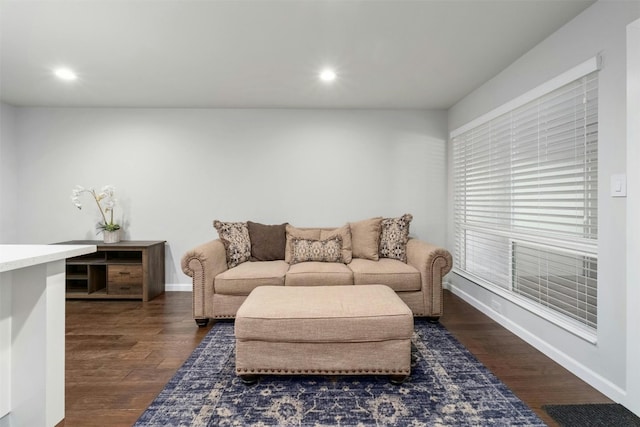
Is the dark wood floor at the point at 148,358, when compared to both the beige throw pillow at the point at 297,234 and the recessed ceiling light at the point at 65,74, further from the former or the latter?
the recessed ceiling light at the point at 65,74

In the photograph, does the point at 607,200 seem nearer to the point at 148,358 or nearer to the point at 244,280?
the point at 244,280

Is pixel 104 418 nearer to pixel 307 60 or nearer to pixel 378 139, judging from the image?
pixel 307 60

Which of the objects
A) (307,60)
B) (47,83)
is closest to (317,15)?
(307,60)

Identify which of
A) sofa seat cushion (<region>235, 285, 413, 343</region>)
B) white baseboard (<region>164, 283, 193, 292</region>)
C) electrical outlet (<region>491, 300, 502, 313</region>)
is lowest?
white baseboard (<region>164, 283, 193, 292</region>)

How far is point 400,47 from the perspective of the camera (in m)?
2.58

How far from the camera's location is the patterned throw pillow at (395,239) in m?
3.64

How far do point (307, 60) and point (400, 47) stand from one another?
2.63 ft

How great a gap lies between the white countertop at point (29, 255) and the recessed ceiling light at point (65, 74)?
97.6 inches

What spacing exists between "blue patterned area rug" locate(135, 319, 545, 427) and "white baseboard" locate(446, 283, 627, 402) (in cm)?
57

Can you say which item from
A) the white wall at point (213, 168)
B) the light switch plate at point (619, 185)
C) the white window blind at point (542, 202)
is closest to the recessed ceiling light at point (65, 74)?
the white wall at point (213, 168)

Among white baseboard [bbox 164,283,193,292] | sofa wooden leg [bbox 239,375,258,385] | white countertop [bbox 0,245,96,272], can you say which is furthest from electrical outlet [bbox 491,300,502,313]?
white baseboard [bbox 164,283,193,292]

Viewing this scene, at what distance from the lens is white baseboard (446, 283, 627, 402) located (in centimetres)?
185

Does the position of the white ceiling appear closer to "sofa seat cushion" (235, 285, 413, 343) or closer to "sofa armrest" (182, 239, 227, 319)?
"sofa armrest" (182, 239, 227, 319)

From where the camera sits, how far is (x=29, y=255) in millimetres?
1176
